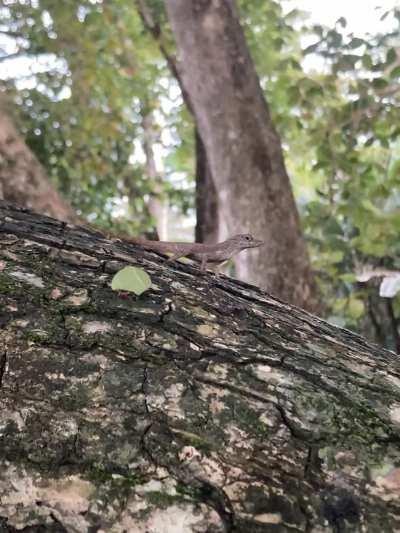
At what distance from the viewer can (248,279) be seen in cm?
365

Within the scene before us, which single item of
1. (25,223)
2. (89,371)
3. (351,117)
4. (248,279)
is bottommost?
(248,279)

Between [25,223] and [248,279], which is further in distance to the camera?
[248,279]

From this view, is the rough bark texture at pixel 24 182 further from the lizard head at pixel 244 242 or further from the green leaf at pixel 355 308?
the green leaf at pixel 355 308

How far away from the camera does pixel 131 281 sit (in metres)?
1.26

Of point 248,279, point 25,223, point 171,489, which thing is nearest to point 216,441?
point 171,489

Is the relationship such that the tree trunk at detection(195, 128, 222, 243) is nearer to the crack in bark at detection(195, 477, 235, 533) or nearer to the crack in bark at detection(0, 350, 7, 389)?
the crack in bark at detection(0, 350, 7, 389)

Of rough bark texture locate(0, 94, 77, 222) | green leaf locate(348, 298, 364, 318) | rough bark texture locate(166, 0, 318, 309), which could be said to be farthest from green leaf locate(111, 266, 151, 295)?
green leaf locate(348, 298, 364, 318)

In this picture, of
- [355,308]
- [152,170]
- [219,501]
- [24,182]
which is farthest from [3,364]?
[152,170]

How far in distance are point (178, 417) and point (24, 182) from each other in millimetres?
2395

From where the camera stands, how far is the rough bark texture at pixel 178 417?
0.84 meters

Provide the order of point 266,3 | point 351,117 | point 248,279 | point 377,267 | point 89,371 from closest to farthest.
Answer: point 89,371
point 248,279
point 351,117
point 377,267
point 266,3

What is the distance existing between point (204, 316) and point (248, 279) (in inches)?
94.7

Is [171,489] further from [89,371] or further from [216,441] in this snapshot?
[89,371]

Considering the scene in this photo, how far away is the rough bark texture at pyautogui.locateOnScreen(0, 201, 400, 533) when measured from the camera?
84 centimetres
